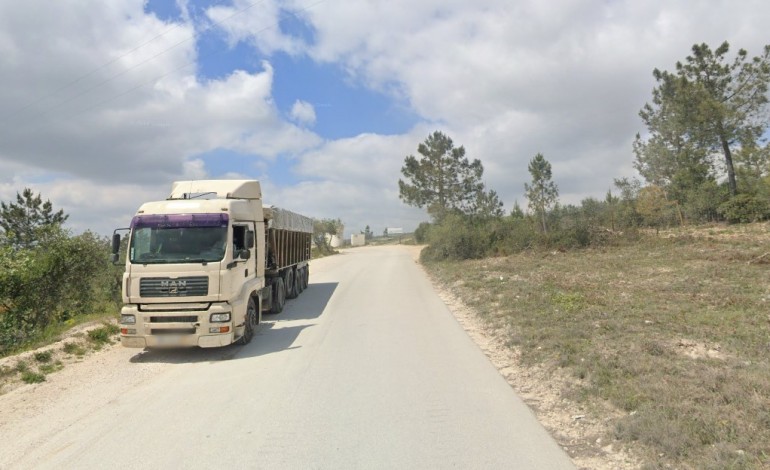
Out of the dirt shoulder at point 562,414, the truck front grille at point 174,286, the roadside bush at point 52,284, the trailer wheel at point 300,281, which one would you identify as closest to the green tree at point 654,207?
the trailer wheel at point 300,281

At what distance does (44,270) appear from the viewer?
516 inches

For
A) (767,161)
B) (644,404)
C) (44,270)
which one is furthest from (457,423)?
(767,161)

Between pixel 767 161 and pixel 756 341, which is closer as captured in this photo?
pixel 756 341

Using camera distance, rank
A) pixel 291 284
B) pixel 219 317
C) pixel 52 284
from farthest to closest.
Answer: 1. pixel 291 284
2. pixel 52 284
3. pixel 219 317

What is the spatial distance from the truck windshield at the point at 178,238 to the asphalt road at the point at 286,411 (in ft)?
6.08

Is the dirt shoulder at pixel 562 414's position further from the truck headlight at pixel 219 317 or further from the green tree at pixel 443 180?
the green tree at pixel 443 180

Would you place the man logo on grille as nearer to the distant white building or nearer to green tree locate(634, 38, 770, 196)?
green tree locate(634, 38, 770, 196)

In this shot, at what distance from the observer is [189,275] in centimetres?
913

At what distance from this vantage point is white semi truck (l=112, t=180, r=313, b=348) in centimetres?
902

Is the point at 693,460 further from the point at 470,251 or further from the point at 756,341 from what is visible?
the point at 470,251

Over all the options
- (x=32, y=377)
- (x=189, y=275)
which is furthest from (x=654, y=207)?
(x=32, y=377)

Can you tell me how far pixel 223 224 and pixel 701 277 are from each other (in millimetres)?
13896

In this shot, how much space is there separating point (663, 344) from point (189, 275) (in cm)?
791

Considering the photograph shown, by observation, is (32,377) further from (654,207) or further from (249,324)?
(654,207)
